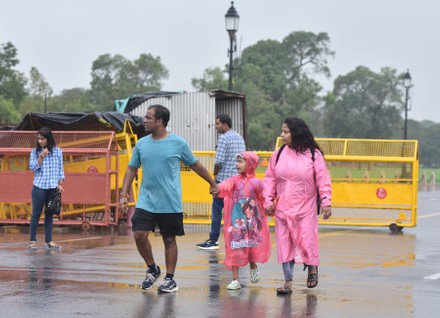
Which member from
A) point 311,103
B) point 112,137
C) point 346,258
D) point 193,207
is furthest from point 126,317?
point 311,103

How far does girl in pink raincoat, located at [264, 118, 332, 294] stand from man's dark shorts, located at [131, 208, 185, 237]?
931 mm

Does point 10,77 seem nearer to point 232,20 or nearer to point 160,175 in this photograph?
point 232,20

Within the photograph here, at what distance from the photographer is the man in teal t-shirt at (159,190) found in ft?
29.9

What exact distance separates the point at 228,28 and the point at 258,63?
267ft

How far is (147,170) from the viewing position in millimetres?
9141

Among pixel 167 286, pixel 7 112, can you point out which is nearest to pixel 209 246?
pixel 167 286

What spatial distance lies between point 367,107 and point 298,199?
4027 inches

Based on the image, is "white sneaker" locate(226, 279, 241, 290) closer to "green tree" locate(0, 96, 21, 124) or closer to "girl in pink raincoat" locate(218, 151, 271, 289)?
"girl in pink raincoat" locate(218, 151, 271, 289)

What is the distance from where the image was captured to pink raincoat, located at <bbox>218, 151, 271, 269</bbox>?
9750 millimetres

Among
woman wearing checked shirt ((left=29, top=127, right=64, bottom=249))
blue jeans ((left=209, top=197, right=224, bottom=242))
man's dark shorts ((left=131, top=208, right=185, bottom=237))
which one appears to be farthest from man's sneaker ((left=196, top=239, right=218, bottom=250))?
man's dark shorts ((left=131, top=208, right=185, bottom=237))

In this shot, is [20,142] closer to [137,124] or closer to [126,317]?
[137,124]

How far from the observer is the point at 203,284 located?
978 centimetres

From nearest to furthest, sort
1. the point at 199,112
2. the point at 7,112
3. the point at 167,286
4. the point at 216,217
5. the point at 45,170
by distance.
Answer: the point at 167,286, the point at 45,170, the point at 216,217, the point at 199,112, the point at 7,112

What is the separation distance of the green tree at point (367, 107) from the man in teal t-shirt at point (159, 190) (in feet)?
321
